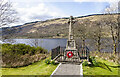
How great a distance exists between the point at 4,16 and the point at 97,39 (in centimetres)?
1822

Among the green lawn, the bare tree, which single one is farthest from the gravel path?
the bare tree

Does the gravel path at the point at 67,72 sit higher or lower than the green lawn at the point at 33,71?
higher

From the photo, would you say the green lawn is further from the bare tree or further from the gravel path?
the bare tree

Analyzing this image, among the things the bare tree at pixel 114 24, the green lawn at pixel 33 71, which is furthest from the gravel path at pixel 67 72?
the bare tree at pixel 114 24

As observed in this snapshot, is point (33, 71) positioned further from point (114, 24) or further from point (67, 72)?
point (114, 24)

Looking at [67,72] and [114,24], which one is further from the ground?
[114,24]

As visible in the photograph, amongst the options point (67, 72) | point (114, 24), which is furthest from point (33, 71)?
point (114, 24)

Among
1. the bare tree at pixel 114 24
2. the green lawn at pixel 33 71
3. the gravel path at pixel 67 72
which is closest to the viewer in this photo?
the gravel path at pixel 67 72

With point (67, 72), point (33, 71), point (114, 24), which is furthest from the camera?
point (114, 24)

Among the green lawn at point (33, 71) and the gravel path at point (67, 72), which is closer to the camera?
the gravel path at point (67, 72)

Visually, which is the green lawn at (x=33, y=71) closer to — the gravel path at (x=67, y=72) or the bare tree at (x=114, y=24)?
the gravel path at (x=67, y=72)

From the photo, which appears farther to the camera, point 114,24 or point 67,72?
point 114,24

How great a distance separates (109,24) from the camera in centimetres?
1565

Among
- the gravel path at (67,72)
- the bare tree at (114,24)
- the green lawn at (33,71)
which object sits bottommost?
the green lawn at (33,71)
